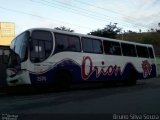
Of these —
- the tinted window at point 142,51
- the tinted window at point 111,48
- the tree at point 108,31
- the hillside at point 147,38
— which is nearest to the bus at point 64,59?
the tinted window at point 111,48

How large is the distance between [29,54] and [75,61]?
3.50 m

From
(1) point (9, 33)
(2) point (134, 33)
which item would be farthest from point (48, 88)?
(2) point (134, 33)

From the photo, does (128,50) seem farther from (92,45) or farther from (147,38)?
(147,38)

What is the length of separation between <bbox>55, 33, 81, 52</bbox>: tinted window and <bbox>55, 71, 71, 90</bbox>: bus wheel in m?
1.25

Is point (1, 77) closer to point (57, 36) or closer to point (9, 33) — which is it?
point (57, 36)

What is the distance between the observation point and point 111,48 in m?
27.2

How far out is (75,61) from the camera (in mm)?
22984

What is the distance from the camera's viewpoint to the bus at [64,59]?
20391 millimetres

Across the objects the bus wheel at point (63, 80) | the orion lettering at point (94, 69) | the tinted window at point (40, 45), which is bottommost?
the bus wheel at point (63, 80)

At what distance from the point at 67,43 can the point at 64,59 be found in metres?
0.99

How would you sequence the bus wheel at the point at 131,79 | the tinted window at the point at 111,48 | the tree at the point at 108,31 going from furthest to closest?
the tree at the point at 108,31 < the bus wheel at the point at 131,79 < the tinted window at the point at 111,48

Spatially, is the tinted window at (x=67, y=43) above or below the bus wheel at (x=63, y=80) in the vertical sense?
above

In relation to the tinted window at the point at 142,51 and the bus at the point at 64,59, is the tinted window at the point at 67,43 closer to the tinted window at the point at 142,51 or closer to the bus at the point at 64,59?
the bus at the point at 64,59

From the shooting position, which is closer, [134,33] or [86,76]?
[86,76]
